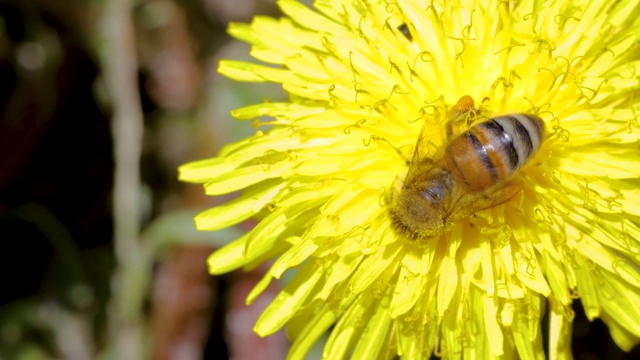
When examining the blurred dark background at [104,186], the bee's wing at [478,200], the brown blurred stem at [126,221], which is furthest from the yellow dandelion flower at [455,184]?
the brown blurred stem at [126,221]

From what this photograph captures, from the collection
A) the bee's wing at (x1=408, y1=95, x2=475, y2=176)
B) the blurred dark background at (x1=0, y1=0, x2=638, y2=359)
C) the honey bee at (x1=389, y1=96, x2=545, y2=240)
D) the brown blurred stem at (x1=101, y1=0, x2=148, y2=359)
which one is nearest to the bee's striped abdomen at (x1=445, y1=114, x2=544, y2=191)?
the honey bee at (x1=389, y1=96, x2=545, y2=240)

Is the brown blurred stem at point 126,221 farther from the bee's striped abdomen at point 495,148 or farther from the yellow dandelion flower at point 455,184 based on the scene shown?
the bee's striped abdomen at point 495,148

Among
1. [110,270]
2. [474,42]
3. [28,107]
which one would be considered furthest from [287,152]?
[28,107]

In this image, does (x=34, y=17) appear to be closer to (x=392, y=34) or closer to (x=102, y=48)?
(x=102, y=48)

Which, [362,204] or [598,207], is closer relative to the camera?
[598,207]

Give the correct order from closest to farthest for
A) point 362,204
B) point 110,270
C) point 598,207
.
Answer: point 598,207
point 362,204
point 110,270

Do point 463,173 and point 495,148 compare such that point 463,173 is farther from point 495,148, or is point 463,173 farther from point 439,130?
point 439,130

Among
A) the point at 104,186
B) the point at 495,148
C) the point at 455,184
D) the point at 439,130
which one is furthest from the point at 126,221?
the point at 495,148

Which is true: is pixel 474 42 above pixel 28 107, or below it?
below
